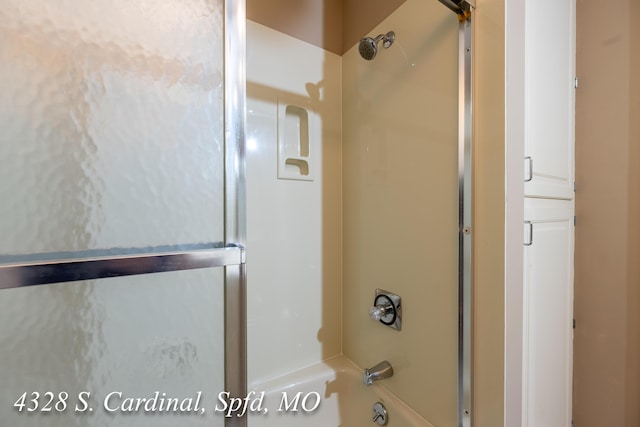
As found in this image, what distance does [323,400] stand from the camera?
123cm

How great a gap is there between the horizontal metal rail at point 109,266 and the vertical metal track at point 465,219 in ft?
2.16

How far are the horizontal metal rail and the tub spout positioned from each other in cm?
79

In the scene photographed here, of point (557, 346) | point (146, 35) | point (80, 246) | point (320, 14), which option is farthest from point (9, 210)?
point (557, 346)

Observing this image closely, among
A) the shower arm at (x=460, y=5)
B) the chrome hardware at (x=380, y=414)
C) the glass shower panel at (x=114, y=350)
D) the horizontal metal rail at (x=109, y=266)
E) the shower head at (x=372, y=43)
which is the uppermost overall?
the shower head at (x=372, y=43)

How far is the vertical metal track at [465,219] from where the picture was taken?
0.76 metres

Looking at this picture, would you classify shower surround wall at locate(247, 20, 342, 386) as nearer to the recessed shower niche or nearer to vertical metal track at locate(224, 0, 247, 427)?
the recessed shower niche

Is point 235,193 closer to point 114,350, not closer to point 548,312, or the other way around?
point 114,350

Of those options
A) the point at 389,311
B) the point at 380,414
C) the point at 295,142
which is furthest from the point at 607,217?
the point at 295,142

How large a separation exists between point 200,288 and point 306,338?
0.87 meters

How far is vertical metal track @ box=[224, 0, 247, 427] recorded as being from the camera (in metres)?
0.64

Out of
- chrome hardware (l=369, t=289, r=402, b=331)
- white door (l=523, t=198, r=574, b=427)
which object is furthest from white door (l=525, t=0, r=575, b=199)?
chrome hardware (l=369, t=289, r=402, b=331)

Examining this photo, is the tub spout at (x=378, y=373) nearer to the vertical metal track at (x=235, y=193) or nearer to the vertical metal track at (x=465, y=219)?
the vertical metal track at (x=465, y=219)

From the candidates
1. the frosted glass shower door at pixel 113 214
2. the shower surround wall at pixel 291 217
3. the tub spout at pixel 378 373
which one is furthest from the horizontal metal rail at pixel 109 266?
the tub spout at pixel 378 373

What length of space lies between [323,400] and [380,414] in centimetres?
28
